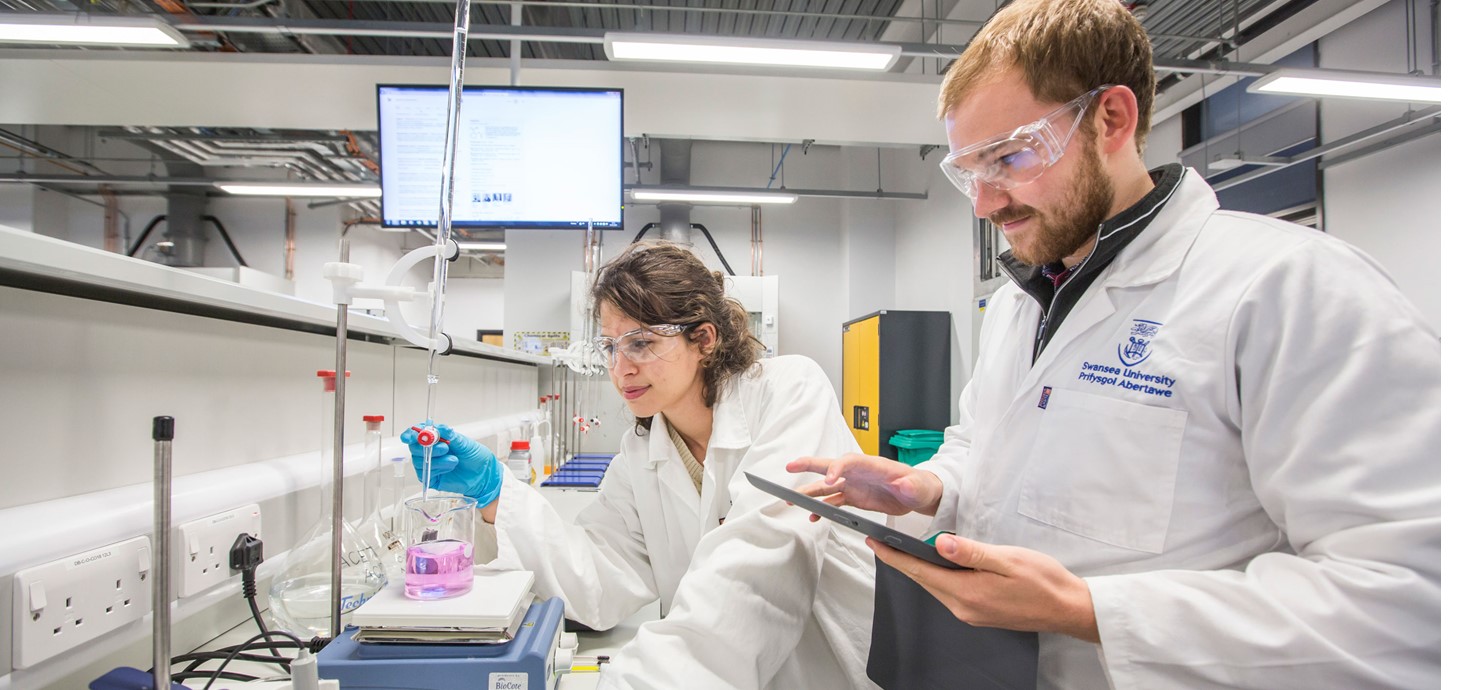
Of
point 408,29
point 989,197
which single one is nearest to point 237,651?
point 989,197

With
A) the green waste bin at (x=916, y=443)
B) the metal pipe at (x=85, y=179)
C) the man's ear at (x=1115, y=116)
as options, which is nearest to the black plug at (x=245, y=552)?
the man's ear at (x=1115, y=116)

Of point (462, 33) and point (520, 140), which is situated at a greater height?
point (520, 140)

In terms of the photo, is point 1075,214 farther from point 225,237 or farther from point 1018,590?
point 225,237

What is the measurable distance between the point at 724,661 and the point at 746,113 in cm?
345

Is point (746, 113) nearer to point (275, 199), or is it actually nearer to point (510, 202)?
point (510, 202)

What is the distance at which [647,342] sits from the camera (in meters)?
1.22

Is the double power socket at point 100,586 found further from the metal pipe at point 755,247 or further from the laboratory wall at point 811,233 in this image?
the metal pipe at point 755,247

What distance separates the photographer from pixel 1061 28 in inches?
31.1

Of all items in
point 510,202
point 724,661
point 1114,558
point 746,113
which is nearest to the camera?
point 1114,558

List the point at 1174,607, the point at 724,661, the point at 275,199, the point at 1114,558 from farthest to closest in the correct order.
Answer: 1. the point at 275,199
2. the point at 724,661
3. the point at 1114,558
4. the point at 1174,607

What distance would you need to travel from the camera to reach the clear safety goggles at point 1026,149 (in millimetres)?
794

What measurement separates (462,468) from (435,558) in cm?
29

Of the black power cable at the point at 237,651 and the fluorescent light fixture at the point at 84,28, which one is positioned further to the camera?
the fluorescent light fixture at the point at 84,28
